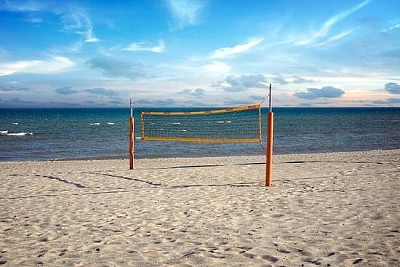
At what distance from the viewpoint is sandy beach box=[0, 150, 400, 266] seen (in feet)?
13.5

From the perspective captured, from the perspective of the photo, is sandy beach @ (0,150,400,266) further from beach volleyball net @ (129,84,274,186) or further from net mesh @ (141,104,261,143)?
net mesh @ (141,104,261,143)

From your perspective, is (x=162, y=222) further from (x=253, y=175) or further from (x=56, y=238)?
(x=253, y=175)

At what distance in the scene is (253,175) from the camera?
10.2m

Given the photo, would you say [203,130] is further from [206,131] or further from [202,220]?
[202,220]

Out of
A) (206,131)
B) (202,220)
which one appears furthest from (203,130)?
(202,220)

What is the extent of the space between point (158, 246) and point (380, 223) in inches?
131

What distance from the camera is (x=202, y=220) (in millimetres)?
5637

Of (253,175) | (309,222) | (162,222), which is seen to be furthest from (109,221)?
(253,175)

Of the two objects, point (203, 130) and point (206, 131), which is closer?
point (206, 131)

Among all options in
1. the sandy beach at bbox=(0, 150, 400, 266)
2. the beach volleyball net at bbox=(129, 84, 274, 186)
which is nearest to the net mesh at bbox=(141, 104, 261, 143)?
the beach volleyball net at bbox=(129, 84, 274, 186)

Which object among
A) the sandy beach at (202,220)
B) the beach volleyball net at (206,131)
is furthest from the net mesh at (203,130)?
the sandy beach at (202,220)

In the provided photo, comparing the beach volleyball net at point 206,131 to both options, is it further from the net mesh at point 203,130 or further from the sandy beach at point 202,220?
the sandy beach at point 202,220

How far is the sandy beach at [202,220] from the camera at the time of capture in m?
4.11

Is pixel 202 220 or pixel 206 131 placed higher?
pixel 206 131
